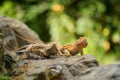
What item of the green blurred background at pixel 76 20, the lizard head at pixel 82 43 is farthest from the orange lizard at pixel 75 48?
the green blurred background at pixel 76 20

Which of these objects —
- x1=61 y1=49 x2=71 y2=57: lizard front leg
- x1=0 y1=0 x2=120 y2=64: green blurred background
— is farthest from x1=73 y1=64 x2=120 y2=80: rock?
x1=0 y1=0 x2=120 y2=64: green blurred background

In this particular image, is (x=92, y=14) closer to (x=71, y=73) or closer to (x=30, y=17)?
(x=30, y=17)

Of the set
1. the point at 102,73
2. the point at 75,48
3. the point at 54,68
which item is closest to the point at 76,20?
the point at 75,48

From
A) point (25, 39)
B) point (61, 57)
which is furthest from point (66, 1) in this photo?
point (61, 57)

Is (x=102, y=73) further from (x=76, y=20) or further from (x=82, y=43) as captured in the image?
(x=76, y=20)

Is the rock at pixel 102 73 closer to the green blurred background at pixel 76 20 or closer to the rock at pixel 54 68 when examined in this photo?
the rock at pixel 54 68

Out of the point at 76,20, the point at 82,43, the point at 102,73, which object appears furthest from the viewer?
the point at 76,20
